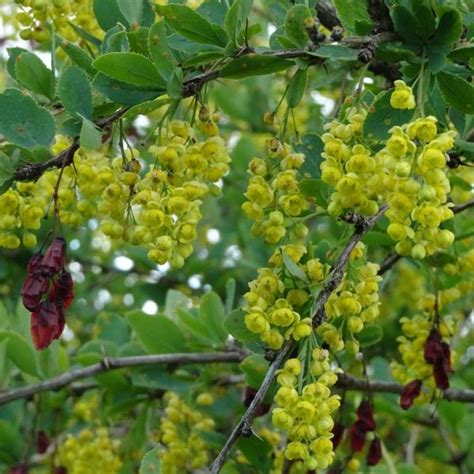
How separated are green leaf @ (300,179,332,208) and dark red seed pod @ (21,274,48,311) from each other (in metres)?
0.44

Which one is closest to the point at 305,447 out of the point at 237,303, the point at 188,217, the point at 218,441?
the point at 188,217

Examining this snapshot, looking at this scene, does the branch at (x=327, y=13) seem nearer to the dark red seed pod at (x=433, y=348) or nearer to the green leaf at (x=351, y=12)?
the green leaf at (x=351, y=12)

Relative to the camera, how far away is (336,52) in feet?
4.73

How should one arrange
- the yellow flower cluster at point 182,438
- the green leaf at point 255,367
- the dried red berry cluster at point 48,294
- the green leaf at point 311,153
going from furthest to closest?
the yellow flower cluster at point 182,438
the green leaf at point 255,367
the green leaf at point 311,153
the dried red berry cluster at point 48,294

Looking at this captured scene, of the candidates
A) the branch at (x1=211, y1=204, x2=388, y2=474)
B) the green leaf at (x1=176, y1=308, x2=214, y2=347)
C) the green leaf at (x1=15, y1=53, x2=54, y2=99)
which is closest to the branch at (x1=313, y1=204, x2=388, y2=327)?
the branch at (x1=211, y1=204, x2=388, y2=474)

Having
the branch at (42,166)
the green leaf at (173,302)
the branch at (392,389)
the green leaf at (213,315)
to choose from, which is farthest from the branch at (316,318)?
the green leaf at (173,302)

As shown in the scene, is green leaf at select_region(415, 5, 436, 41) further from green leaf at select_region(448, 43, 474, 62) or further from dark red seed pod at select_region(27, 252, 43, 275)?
dark red seed pod at select_region(27, 252, 43, 275)

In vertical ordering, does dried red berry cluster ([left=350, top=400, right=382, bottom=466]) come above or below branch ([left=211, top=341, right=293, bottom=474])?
below

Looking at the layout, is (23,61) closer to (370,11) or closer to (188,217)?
(188,217)

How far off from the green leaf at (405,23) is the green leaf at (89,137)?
476 mm

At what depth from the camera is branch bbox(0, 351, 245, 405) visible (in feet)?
7.64

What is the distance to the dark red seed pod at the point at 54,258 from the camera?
1.48 meters

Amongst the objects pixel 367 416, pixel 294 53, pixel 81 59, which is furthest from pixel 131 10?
pixel 367 416

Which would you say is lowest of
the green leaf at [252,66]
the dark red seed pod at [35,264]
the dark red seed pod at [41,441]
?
the dark red seed pod at [41,441]
